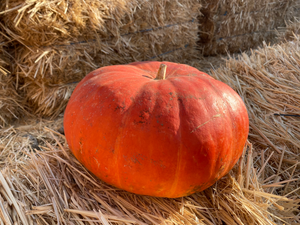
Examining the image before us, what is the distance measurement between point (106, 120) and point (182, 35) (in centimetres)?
274

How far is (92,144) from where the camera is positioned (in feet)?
3.81

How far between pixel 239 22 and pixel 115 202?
389 cm

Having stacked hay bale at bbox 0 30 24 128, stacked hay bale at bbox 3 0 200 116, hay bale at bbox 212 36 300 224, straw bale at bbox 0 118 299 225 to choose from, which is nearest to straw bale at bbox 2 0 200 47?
stacked hay bale at bbox 3 0 200 116

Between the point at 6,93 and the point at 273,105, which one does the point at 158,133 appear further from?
the point at 6,93

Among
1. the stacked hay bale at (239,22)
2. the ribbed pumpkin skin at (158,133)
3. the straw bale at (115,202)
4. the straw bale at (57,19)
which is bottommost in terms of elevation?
the stacked hay bale at (239,22)

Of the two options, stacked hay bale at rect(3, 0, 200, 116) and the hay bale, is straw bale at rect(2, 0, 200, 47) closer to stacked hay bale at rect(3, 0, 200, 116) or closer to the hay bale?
stacked hay bale at rect(3, 0, 200, 116)

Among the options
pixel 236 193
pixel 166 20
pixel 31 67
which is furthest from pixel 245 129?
pixel 166 20

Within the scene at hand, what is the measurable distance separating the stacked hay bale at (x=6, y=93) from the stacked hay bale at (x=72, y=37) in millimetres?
119

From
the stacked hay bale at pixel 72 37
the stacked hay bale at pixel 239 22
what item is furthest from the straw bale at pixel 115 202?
the stacked hay bale at pixel 239 22

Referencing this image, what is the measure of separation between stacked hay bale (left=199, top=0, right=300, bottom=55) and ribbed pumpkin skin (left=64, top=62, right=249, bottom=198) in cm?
314

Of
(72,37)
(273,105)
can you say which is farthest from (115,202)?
(72,37)

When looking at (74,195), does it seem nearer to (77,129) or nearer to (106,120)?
(77,129)

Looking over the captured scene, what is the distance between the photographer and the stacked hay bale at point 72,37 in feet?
7.39

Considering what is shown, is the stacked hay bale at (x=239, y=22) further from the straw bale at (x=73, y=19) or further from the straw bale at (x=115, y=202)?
the straw bale at (x=115, y=202)
